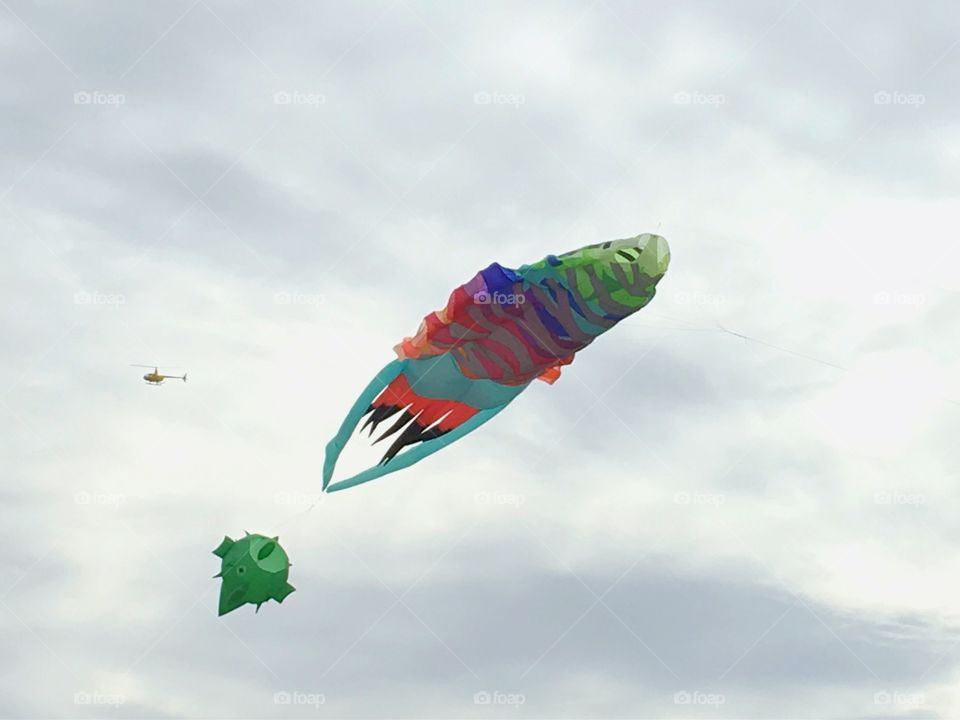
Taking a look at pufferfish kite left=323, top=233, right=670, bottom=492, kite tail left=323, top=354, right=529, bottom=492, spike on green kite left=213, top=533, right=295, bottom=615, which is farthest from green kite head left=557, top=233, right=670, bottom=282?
spike on green kite left=213, top=533, right=295, bottom=615

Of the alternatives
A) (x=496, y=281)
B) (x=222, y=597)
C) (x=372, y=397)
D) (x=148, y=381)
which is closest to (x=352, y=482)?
(x=372, y=397)

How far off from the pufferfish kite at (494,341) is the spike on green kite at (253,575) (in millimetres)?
2664

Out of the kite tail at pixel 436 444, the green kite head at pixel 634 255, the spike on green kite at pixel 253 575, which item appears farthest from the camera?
the kite tail at pixel 436 444

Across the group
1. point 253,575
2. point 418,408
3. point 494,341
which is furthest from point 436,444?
point 253,575

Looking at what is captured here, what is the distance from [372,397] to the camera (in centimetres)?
2755

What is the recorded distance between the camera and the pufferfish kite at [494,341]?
2250cm

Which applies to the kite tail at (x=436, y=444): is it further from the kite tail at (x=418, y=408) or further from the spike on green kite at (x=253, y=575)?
the spike on green kite at (x=253, y=575)

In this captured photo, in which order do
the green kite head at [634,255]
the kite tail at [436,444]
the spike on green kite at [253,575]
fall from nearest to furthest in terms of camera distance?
the green kite head at [634,255], the spike on green kite at [253,575], the kite tail at [436,444]

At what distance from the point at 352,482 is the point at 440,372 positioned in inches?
129

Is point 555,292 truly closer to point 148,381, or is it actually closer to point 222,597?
point 222,597

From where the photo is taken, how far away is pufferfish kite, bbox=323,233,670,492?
73.8ft

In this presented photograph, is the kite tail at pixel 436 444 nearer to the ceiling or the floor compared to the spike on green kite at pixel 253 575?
nearer to the ceiling

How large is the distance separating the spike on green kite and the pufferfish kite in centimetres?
266

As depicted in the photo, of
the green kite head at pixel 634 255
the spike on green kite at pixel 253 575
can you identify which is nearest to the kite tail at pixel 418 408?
the spike on green kite at pixel 253 575
